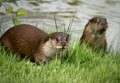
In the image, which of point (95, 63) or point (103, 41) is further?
point (103, 41)

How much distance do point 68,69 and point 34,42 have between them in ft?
2.57

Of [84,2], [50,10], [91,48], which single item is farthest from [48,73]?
[84,2]

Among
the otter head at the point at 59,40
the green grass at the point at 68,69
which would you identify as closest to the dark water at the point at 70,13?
the green grass at the point at 68,69

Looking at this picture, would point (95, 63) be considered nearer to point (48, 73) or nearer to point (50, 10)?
point (48, 73)

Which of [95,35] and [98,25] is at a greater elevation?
[98,25]

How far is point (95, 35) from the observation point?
8.04 meters

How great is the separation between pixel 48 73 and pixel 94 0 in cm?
520

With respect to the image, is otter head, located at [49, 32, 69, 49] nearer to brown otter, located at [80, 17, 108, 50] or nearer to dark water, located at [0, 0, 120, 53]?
brown otter, located at [80, 17, 108, 50]

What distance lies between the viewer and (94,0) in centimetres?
1103

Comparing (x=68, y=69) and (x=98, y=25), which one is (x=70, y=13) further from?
(x=68, y=69)

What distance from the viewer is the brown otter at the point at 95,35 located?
781 cm

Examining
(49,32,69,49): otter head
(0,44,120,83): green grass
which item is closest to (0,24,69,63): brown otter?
(49,32,69,49): otter head

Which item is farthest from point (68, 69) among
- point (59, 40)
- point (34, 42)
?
point (34, 42)

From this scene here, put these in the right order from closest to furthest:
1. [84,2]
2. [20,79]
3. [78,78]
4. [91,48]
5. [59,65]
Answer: [20,79] < [78,78] < [59,65] < [91,48] < [84,2]
